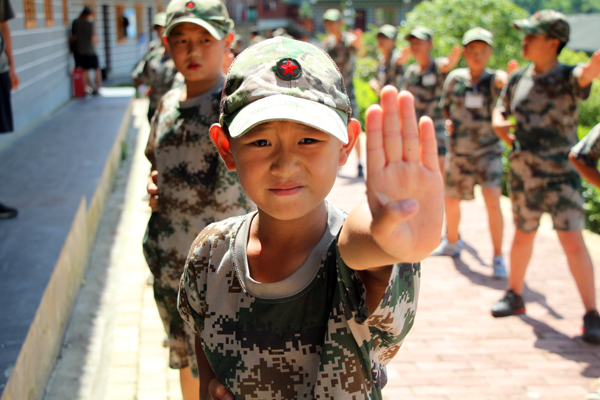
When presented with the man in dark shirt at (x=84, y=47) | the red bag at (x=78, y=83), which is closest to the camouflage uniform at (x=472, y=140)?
the red bag at (x=78, y=83)

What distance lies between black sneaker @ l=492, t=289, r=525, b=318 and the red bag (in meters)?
12.0

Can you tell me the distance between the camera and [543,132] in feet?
14.7

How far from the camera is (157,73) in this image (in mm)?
6582

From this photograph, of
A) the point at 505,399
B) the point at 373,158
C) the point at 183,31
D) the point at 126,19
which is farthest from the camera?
the point at 126,19

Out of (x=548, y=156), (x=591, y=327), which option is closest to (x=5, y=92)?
(x=548, y=156)

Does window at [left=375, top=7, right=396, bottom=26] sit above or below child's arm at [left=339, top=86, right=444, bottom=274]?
below

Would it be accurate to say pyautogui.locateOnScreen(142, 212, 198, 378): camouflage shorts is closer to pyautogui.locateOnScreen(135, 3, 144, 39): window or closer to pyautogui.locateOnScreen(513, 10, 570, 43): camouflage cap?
pyautogui.locateOnScreen(513, 10, 570, 43): camouflage cap

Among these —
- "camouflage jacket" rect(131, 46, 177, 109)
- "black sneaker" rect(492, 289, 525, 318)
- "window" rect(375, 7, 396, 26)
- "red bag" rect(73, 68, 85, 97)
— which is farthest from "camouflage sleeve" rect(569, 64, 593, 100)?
"window" rect(375, 7, 396, 26)

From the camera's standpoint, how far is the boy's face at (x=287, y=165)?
4.61 feet

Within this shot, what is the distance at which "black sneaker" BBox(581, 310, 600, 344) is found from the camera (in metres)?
4.18

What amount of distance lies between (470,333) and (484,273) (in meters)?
1.36

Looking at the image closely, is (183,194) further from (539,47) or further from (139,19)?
(139,19)

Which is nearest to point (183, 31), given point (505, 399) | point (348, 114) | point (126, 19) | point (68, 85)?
point (348, 114)

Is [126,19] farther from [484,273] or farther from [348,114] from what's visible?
[348,114]
